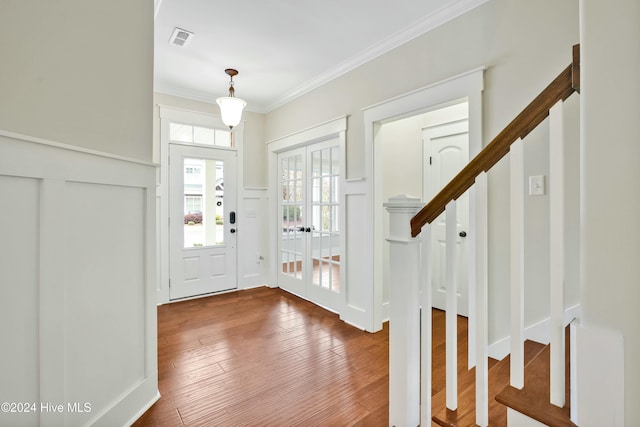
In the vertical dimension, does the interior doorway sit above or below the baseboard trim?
above

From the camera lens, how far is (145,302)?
176cm

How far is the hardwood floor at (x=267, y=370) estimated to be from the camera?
1738mm

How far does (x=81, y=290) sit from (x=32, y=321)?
0.22 m

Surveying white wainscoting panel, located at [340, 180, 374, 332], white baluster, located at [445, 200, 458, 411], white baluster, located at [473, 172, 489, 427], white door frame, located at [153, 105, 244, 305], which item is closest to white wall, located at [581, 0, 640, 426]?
white baluster, located at [473, 172, 489, 427]

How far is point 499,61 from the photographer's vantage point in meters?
2.02

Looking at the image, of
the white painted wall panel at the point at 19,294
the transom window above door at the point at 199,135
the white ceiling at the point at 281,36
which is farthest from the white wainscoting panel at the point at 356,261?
the white painted wall panel at the point at 19,294

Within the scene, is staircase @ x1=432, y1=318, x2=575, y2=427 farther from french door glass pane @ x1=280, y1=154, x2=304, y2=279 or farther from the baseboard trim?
french door glass pane @ x1=280, y1=154, x2=304, y2=279

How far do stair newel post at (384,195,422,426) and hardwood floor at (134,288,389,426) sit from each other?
15.8 inches

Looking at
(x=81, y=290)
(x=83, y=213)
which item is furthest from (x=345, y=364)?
(x=83, y=213)

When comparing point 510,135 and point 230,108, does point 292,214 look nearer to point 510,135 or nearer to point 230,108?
point 230,108

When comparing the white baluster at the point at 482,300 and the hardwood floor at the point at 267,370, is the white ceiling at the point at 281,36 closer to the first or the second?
the white baluster at the point at 482,300

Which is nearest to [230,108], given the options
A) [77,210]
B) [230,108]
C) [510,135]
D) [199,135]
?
[230,108]

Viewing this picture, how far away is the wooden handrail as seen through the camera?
2.90 ft

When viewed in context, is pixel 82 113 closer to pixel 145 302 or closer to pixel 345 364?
pixel 145 302
